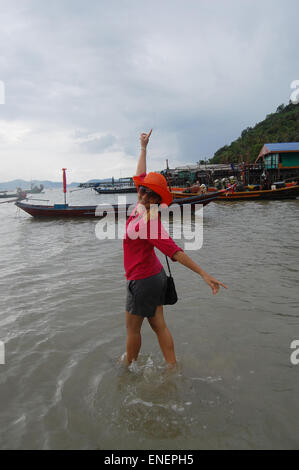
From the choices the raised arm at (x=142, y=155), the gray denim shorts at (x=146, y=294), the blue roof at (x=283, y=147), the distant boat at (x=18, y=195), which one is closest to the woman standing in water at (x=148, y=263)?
the gray denim shorts at (x=146, y=294)

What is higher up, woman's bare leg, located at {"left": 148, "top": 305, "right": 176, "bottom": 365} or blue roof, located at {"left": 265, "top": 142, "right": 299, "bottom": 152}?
blue roof, located at {"left": 265, "top": 142, "right": 299, "bottom": 152}

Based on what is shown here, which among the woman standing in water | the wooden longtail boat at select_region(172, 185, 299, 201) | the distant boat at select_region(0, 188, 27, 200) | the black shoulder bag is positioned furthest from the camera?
the distant boat at select_region(0, 188, 27, 200)

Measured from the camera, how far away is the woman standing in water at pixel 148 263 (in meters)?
2.44

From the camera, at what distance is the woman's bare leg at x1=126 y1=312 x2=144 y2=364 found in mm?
A: 2832

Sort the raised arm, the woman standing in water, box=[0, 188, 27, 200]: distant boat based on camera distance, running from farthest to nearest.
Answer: box=[0, 188, 27, 200]: distant boat → the raised arm → the woman standing in water

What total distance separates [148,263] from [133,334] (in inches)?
31.7

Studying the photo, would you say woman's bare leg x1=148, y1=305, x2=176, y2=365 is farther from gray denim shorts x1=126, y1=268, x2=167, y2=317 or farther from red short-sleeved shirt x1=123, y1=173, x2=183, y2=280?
red short-sleeved shirt x1=123, y1=173, x2=183, y2=280

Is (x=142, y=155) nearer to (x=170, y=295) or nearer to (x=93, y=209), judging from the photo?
(x=170, y=295)

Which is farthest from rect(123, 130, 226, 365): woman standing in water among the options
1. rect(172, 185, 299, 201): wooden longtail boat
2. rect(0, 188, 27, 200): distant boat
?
rect(172, 185, 299, 201): wooden longtail boat

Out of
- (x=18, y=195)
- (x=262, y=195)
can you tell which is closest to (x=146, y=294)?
(x=262, y=195)

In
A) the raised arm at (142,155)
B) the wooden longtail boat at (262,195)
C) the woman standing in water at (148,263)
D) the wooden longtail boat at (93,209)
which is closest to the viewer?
the woman standing in water at (148,263)

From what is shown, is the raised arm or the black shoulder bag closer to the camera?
the black shoulder bag

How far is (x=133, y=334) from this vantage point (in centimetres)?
294

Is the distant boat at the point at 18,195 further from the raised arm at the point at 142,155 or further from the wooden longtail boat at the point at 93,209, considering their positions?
the raised arm at the point at 142,155
